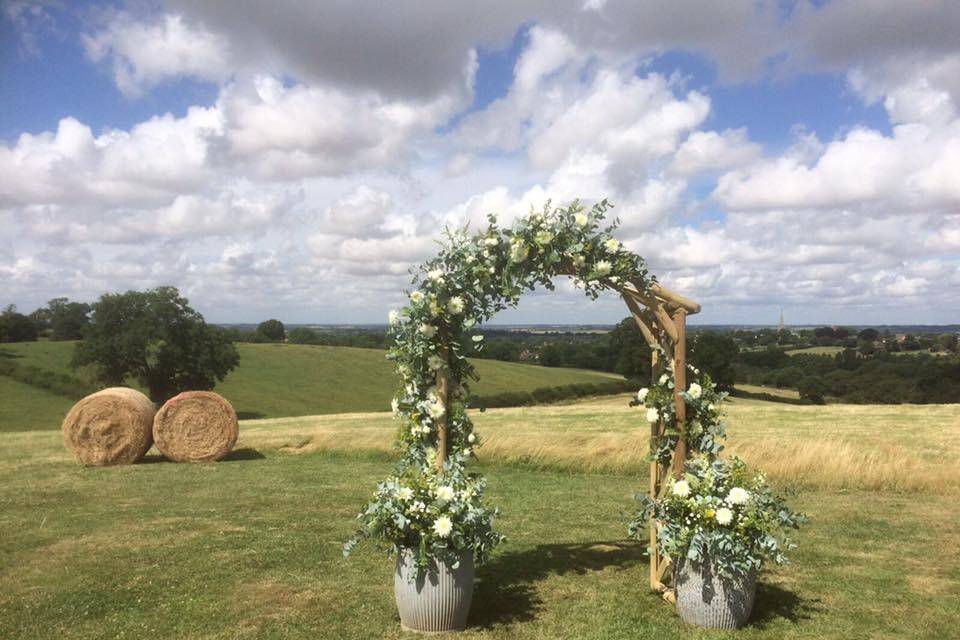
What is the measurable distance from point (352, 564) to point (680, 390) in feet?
14.1

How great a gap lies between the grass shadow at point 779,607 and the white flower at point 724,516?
47.0 inches

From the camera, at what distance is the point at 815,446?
1360cm

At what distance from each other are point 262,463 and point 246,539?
301 inches

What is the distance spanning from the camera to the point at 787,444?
45.8 feet

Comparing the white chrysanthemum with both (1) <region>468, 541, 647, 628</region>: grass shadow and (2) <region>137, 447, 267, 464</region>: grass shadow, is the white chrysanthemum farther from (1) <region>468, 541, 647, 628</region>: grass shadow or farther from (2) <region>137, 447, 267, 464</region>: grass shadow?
(2) <region>137, 447, 267, 464</region>: grass shadow

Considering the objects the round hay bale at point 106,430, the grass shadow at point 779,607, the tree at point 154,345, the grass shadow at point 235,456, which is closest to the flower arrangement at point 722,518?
the grass shadow at point 779,607

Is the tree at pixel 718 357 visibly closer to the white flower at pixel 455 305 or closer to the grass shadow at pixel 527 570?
the grass shadow at pixel 527 570

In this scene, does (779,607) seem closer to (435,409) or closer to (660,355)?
(660,355)

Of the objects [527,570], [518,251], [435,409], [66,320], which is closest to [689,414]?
[518,251]

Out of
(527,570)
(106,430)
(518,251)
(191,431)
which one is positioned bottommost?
(527,570)

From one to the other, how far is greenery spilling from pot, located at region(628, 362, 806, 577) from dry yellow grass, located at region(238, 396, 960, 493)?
24.8ft

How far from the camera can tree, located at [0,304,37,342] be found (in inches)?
2188

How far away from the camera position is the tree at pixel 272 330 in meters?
70.6

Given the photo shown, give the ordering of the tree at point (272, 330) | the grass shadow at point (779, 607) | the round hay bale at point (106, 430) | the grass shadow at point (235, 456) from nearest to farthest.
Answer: the grass shadow at point (779, 607), the round hay bale at point (106, 430), the grass shadow at point (235, 456), the tree at point (272, 330)
